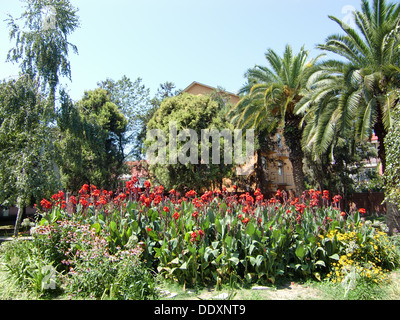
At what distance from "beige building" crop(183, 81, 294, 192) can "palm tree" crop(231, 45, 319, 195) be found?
417 centimetres

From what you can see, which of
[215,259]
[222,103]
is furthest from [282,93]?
[215,259]

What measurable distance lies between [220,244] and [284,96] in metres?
12.2

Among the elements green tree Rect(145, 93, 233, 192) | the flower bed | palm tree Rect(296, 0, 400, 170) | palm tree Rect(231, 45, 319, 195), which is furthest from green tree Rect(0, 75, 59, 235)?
palm tree Rect(296, 0, 400, 170)

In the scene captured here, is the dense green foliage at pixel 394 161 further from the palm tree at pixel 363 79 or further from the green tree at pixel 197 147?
the green tree at pixel 197 147

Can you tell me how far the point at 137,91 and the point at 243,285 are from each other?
1108 inches

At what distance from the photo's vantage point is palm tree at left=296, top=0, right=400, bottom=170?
10.5m

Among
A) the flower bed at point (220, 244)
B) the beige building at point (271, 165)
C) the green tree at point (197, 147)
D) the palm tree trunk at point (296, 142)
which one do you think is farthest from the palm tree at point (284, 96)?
the flower bed at point (220, 244)

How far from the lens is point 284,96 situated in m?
15.9

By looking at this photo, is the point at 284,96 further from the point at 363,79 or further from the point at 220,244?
the point at 220,244

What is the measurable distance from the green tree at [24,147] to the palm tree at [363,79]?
11.1 meters

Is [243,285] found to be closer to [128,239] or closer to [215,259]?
[215,259]

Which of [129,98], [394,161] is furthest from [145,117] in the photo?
Result: [394,161]

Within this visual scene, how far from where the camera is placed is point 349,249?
5.72 meters

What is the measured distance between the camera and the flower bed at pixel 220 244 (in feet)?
17.3
